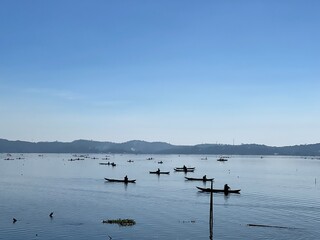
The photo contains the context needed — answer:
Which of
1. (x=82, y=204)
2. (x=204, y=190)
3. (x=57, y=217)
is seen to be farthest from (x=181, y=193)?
(x=57, y=217)

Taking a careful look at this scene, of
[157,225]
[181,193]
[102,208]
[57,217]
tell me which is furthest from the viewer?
[181,193]

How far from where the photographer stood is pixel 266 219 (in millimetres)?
59375

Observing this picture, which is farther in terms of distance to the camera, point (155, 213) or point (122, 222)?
point (155, 213)

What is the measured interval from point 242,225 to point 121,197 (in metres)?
34.3

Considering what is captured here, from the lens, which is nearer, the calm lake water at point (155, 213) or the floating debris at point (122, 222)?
the calm lake water at point (155, 213)

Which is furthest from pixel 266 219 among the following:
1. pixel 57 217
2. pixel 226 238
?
pixel 57 217

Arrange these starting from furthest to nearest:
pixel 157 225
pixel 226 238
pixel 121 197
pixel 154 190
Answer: pixel 154 190 → pixel 121 197 → pixel 157 225 → pixel 226 238

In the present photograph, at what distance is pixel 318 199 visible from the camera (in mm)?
83812

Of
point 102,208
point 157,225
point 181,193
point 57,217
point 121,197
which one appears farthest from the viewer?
point 181,193

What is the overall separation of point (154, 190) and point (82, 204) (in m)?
29.4

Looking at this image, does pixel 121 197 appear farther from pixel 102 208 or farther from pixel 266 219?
pixel 266 219

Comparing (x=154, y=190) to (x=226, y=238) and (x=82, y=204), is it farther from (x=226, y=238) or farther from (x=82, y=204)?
(x=226, y=238)

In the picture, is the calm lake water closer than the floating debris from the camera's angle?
Yes

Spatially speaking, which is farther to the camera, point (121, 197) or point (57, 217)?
point (121, 197)
